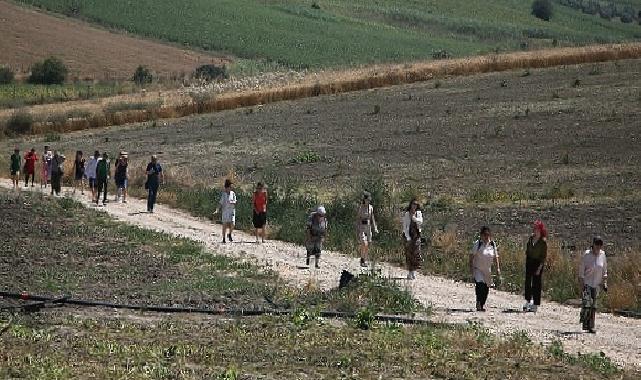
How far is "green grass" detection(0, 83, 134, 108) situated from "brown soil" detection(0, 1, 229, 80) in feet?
12.9

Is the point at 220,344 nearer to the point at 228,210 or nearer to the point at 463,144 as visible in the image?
the point at 228,210

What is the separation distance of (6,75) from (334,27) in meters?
43.5

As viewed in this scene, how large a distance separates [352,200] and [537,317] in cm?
1333

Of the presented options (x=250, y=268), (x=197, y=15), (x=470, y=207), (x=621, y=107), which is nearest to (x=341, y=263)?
(x=250, y=268)

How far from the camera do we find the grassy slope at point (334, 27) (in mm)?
114000

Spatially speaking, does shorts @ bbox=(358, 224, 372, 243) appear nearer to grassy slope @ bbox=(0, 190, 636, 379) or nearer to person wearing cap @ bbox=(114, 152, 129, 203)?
grassy slope @ bbox=(0, 190, 636, 379)

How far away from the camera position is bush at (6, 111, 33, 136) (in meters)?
67.7

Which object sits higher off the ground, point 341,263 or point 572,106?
point 572,106

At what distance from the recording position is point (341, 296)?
22.4 meters

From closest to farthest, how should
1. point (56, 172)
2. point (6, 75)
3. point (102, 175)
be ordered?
point (102, 175), point (56, 172), point (6, 75)

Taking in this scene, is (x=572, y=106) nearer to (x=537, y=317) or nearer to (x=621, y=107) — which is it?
(x=621, y=107)

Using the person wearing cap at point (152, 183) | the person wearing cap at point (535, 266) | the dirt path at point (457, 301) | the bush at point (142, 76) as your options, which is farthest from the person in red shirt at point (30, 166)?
the bush at point (142, 76)

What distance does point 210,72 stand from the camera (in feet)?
313

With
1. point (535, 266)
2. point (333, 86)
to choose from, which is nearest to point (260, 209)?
point (535, 266)
